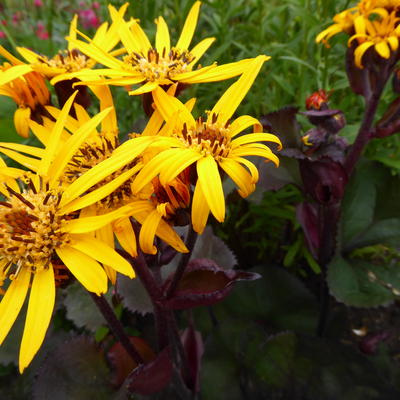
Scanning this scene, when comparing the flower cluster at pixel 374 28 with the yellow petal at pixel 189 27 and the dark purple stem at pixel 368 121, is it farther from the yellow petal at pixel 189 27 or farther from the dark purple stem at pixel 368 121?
the yellow petal at pixel 189 27

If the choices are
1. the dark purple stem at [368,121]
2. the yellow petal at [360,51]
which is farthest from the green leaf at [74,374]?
the yellow petal at [360,51]

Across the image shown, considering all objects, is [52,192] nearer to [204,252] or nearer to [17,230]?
[17,230]

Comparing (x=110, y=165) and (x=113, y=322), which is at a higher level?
(x=110, y=165)

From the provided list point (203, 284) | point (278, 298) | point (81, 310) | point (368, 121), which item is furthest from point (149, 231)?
point (278, 298)

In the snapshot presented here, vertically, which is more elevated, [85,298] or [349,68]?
[349,68]

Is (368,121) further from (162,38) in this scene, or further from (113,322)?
(113,322)

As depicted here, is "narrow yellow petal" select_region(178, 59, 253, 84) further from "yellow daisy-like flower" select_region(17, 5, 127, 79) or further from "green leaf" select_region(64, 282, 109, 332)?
"green leaf" select_region(64, 282, 109, 332)

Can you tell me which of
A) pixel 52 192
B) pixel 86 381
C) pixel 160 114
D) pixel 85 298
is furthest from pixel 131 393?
pixel 160 114

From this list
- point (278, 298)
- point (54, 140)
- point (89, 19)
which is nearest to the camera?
point (54, 140)
